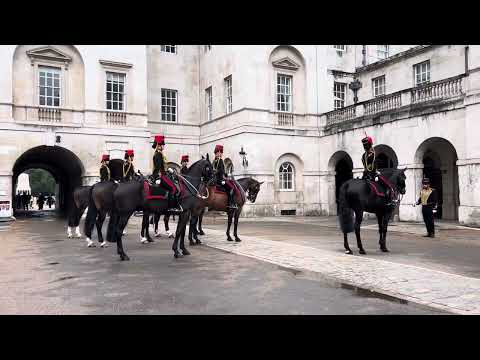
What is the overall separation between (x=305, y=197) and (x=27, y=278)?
21397mm

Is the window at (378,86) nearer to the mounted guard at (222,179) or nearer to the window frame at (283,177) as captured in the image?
the window frame at (283,177)

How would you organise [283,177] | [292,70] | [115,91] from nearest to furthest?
1. [115,91]
2. [283,177]
3. [292,70]

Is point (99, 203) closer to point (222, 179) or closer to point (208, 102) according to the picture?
point (222, 179)

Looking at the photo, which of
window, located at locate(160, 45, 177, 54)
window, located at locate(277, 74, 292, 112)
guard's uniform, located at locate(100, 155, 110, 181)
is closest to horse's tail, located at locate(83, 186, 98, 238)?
guard's uniform, located at locate(100, 155, 110, 181)

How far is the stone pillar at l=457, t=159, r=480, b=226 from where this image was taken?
57.1ft

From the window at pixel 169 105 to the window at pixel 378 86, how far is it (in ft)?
46.2

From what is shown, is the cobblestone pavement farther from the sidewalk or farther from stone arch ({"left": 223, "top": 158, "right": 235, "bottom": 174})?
stone arch ({"left": 223, "top": 158, "right": 235, "bottom": 174})

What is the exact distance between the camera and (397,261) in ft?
30.8

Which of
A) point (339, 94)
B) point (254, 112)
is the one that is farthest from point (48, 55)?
point (339, 94)

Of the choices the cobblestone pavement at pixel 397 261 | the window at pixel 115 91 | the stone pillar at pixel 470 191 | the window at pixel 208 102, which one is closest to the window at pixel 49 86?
the window at pixel 115 91

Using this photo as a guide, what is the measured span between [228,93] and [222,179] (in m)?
16.5

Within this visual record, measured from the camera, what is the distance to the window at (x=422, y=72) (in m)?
24.6
